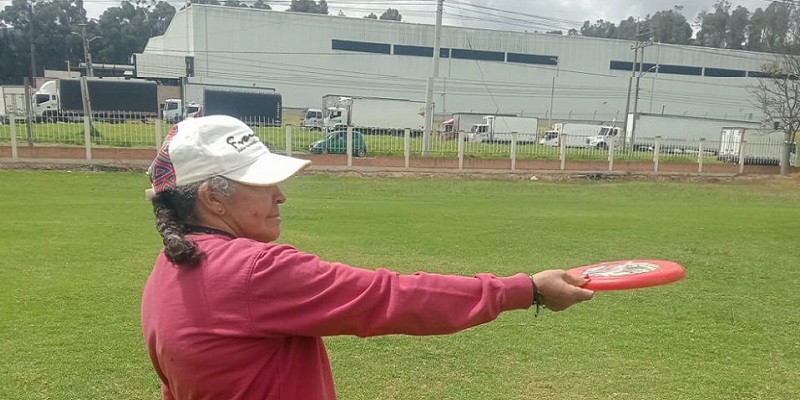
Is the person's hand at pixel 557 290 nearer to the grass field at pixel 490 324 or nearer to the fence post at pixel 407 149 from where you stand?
the grass field at pixel 490 324

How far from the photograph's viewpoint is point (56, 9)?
93312mm

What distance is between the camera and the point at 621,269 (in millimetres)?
2457

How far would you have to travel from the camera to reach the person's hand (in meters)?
1.96

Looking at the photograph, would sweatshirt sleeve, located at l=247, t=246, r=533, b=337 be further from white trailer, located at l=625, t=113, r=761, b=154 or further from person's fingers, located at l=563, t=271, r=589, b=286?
white trailer, located at l=625, t=113, r=761, b=154

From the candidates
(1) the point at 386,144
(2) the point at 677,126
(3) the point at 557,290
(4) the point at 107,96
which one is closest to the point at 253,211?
(3) the point at 557,290

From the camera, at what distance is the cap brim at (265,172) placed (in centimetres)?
180

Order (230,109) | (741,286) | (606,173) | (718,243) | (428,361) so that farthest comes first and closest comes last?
1. (230,109)
2. (606,173)
3. (718,243)
4. (741,286)
5. (428,361)

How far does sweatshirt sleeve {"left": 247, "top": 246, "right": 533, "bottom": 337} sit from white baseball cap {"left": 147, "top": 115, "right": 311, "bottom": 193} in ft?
0.83

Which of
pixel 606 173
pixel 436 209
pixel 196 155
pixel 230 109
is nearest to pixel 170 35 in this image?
pixel 230 109

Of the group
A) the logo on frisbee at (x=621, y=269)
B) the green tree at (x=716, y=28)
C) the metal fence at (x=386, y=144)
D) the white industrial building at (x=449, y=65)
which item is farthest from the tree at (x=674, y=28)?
the logo on frisbee at (x=621, y=269)

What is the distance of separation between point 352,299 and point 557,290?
0.67m

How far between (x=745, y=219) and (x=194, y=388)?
14.1 metres

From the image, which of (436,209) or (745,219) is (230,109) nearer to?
(436,209)

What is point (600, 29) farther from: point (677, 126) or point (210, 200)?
point (210, 200)
